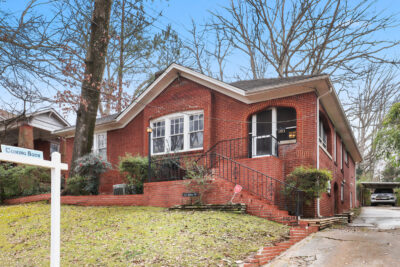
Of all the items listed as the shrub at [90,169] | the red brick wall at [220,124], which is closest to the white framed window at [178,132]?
the red brick wall at [220,124]

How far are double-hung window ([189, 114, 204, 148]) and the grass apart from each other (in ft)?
14.6

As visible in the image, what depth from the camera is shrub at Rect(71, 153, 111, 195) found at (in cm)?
1444

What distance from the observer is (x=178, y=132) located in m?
15.6

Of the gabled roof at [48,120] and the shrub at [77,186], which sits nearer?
the shrub at [77,186]

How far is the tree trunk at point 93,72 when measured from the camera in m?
13.9

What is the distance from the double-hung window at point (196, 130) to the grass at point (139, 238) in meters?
4.46

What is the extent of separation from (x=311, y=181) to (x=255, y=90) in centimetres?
389

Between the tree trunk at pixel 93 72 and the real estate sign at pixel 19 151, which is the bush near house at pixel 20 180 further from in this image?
the real estate sign at pixel 19 151

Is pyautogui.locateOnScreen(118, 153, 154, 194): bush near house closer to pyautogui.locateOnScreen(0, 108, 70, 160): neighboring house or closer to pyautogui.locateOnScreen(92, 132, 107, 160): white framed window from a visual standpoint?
pyautogui.locateOnScreen(92, 132, 107, 160): white framed window

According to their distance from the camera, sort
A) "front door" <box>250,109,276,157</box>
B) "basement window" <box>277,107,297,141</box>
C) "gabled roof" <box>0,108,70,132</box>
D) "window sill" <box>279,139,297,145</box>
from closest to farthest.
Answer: "window sill" <box>279,139,297,145</box>
"front door" <box>250,109,276,157</box>
"basement window" <box>277,107,297,141</box>
"gabled roof" <box>0,108,70,132</box>

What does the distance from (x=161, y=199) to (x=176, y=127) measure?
162 inches

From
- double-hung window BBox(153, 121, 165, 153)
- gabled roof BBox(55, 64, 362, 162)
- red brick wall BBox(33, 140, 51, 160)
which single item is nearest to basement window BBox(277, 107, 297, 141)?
gabled roof BBox(55, 64, 362, 162)

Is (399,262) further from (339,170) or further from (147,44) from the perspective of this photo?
(147,44)

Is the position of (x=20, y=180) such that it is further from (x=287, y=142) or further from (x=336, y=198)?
(x=336, y=198)
